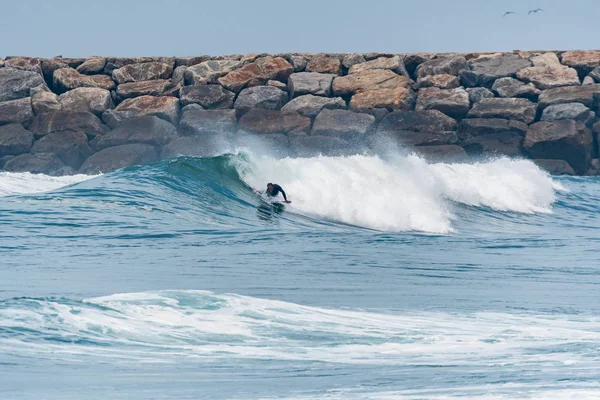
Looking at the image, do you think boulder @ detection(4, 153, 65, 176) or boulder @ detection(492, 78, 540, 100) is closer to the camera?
boulder @ detection(4, 153, 65, 176)

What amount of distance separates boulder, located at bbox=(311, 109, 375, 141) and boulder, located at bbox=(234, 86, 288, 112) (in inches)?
61.2

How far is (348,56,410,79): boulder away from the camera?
32.4 meters

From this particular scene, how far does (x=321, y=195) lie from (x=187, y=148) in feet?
40.3

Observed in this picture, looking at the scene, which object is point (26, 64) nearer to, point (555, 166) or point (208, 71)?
point (208, 71)

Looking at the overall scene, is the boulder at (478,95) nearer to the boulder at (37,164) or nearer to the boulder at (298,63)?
the boulder at (298,63)

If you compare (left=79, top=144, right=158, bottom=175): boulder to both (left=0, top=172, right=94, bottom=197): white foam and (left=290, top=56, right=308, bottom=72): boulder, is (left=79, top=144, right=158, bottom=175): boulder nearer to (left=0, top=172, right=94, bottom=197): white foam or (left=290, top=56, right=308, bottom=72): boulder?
(left=0, top=172, right=94, bottom=197): white foam

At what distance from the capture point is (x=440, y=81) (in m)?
31.9

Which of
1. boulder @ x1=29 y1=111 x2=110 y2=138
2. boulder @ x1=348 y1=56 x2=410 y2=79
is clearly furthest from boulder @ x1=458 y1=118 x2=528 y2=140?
boulder @ x1=29 y1=111 x2=110 y2=138

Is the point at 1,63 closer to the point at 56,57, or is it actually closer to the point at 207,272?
the point at 56,57

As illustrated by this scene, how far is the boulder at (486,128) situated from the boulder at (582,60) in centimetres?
435

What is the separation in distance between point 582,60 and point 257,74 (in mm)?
11118

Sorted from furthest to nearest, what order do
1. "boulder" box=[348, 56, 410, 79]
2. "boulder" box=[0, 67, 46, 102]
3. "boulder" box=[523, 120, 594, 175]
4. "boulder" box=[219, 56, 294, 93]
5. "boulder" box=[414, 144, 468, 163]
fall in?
1. "boulder" box=[348, 56, 410, 79]
2. "boulder" box=[0, 67, 46, 102]
3. "boulder" box=[219, 56, 294, 93]
4. "boulder" box=[523, 120, 594, 175]
5. "boulder" box=[414, 144, 468, 163]

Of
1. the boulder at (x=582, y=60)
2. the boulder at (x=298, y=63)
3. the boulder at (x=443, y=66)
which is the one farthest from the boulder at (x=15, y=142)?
the boulder at (x=582, y=60)

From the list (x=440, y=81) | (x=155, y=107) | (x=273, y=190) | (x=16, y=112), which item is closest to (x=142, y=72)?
(x=155, y=107)
